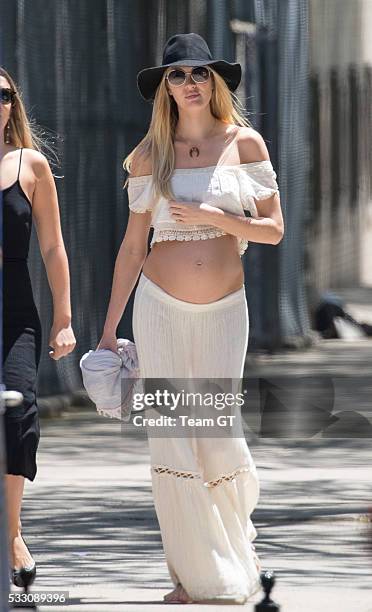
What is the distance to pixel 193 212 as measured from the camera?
252 inches

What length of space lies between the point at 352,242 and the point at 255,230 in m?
27.2

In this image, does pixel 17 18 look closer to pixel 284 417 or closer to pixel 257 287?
pixel 284 417

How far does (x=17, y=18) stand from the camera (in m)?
13.8

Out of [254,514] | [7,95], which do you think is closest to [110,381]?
[7,95]

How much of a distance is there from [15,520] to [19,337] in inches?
25.3

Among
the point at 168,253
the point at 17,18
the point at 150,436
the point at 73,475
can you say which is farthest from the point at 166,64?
the point at 17,18

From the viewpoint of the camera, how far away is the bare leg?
626 centimetres

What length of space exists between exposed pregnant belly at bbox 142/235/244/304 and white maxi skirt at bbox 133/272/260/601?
0.10 feet

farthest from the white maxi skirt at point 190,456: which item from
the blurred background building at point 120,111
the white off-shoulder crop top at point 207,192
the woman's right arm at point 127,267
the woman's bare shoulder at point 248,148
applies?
the blurred background building at point 120,111

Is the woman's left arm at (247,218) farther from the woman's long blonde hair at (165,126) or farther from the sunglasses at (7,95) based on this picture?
the sunglasses at (7,95)

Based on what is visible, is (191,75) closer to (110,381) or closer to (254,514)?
(110,381)

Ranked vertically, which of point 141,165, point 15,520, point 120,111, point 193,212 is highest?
point 141,165

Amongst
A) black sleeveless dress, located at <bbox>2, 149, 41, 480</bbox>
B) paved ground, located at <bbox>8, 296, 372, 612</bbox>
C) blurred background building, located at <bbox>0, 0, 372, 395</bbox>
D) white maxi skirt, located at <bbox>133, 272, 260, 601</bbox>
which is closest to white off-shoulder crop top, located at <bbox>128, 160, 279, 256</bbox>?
white maxi skirt, located at <bbox>133, 272, 260, 601</bbox>

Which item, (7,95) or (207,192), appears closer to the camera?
(7,95)
